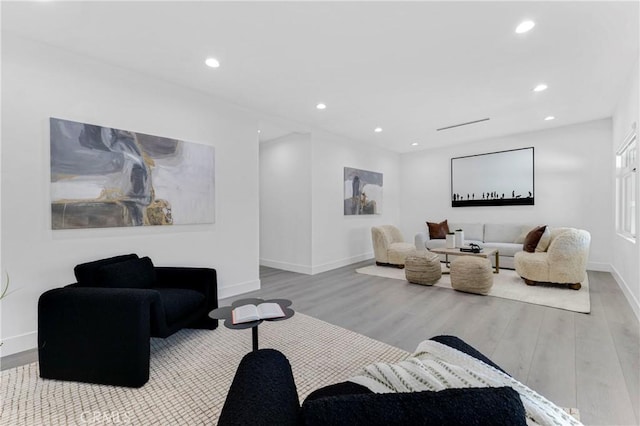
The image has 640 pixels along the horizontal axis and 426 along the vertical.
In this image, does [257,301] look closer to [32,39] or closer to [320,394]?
[320,394]

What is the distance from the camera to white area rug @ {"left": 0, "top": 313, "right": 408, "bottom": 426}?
1646 millimetres

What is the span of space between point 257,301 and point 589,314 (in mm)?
3491

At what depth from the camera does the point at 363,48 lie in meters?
2.72

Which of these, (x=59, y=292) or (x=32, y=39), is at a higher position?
(x=32, y=39)

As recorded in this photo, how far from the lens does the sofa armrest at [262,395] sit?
2.13ft

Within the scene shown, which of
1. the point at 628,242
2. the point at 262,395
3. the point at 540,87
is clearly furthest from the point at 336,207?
the point at 262,395

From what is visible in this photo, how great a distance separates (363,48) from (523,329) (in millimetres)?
3087

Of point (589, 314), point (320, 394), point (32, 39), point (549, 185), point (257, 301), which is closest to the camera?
point (320, 394)

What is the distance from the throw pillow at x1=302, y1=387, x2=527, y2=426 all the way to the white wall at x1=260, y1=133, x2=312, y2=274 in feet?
15.2

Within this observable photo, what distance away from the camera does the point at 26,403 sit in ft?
5.75

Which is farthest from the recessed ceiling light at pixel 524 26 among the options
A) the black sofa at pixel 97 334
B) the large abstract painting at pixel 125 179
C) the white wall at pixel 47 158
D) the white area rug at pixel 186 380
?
the black sofa at pixel 97 334

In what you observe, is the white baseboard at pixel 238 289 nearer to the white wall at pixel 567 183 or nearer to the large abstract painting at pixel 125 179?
the large abstract painting at pixel 125 179

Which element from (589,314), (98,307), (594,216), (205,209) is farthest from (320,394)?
(594,216)

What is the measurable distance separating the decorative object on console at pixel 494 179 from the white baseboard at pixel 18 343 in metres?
7.24
